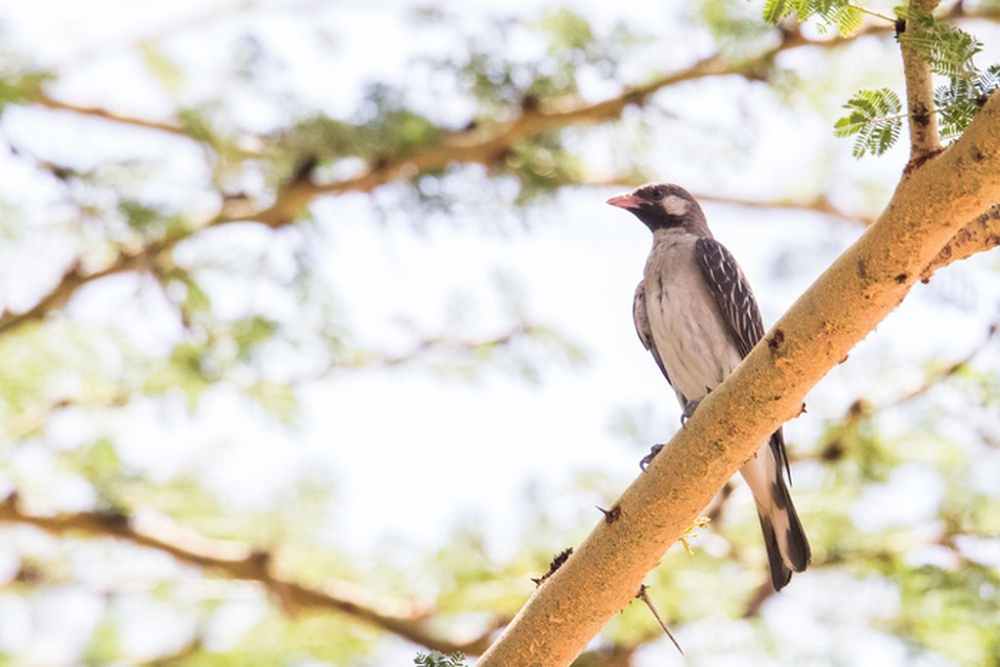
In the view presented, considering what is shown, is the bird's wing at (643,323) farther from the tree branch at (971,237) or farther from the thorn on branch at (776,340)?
the thorn on branch at (776,340)

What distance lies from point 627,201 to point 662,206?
18cm

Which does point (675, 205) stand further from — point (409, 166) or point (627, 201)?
point (409, 166)

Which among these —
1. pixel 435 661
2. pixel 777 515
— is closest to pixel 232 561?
pixel 777 515

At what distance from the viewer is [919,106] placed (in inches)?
119

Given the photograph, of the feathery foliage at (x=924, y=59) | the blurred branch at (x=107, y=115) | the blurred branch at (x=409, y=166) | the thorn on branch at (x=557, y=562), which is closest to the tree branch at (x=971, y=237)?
the feathery foliage at (x=924, y=59)

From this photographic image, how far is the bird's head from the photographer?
5992 mm

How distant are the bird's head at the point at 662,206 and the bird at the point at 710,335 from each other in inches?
16.7

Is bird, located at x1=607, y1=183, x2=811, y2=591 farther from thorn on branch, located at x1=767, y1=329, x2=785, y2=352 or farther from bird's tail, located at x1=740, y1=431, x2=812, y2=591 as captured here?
thorn on branch, located at x1=767, y1=329, x2=785, y2=352

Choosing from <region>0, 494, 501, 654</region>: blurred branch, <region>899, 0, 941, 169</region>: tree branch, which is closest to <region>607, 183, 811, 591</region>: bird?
<region>899, 0, 941, 169</region>: tree branch

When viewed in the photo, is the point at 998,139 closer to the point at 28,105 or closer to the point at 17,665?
the point at 28,105

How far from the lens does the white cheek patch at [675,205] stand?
6.02m

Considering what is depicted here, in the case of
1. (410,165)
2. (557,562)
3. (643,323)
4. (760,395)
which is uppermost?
(410,165)

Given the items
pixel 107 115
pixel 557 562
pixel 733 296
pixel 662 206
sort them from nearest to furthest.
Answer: pixel 557 562 → pixel 733 296 → pixel 662 206 → pixel 107 115

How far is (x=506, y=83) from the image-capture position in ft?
23.6
